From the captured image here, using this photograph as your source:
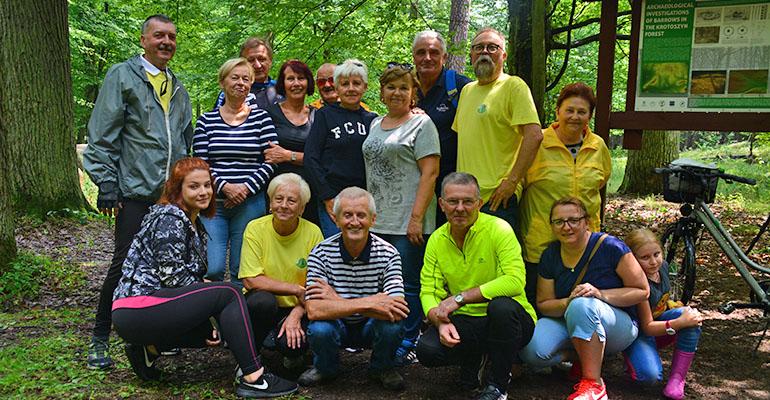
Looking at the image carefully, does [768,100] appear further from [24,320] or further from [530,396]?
[24,320]

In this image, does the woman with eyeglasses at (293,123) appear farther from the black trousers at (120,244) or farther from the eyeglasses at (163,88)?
the black trousers at (120,244)

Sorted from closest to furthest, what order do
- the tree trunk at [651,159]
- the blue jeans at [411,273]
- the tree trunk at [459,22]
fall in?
the blue jeans at [411,273] < the tree trunk at [651,159] < the tree trunk at [459,22]

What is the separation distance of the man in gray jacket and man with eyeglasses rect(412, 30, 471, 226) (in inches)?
69.4

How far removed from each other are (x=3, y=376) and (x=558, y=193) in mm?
3733

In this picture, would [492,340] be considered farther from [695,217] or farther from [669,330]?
[695,217]

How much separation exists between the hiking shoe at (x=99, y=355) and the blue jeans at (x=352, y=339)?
4.70 feet

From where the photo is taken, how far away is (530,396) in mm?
3607

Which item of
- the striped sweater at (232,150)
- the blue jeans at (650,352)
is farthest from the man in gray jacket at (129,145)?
the blue jeans at (650,352)

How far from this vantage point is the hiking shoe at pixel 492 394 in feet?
11.1

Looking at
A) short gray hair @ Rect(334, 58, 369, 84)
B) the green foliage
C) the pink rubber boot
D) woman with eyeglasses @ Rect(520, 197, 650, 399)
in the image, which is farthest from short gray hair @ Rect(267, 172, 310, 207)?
the green foliage

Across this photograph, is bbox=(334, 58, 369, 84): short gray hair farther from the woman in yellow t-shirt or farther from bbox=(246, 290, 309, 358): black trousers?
bbox=(246, 290, 309, 358): black trousers

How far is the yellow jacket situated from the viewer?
12.9ft

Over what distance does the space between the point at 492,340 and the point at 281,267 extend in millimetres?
1464

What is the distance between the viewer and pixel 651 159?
10867mm
